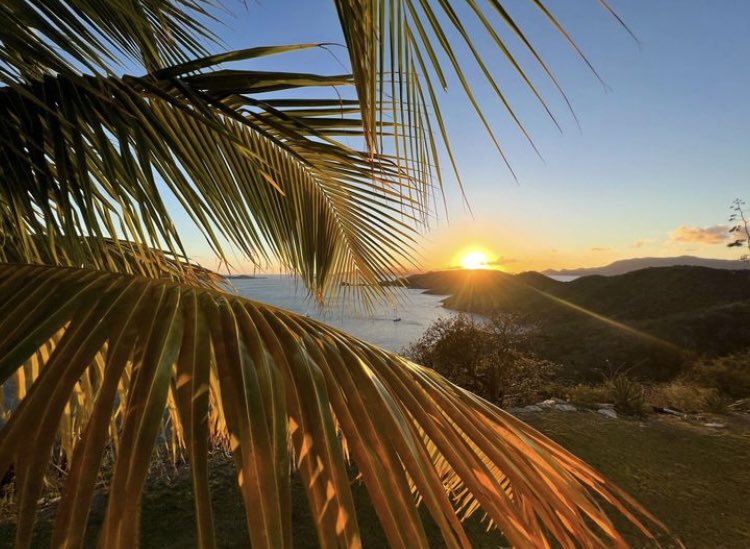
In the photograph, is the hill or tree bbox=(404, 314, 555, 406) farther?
the hill

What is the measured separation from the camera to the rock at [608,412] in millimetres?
5698

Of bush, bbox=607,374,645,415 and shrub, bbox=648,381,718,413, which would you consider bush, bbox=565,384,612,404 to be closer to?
bush, bbox=607,374,645,415

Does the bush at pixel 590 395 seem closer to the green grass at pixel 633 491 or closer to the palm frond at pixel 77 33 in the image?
the green grass at pixel 633 491

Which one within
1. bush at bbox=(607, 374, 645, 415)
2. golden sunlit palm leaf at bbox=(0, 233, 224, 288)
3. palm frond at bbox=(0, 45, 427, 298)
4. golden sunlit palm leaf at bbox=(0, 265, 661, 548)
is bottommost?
bush at bbox=(607, 374, 645, 415)

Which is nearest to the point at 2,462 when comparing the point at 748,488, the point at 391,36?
the point at 391,36

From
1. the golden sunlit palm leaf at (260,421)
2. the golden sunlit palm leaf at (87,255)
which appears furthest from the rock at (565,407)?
the golden sunlit palm leaf at (260,421)

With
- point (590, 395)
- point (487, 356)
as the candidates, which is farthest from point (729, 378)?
point (487, 356)

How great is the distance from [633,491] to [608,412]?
99.8 inches

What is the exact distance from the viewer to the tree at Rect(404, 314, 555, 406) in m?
7.32

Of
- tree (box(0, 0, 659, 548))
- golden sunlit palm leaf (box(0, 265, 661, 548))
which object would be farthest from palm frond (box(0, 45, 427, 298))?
golden sunlit palm leaf (box(0, 265, 661, 548))

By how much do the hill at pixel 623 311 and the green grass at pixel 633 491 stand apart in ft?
12.1

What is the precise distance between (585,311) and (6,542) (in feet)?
114

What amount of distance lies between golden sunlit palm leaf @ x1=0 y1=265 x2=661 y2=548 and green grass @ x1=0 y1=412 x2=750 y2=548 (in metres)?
2.68

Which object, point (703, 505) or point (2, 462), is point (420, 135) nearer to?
point (2, 462)
